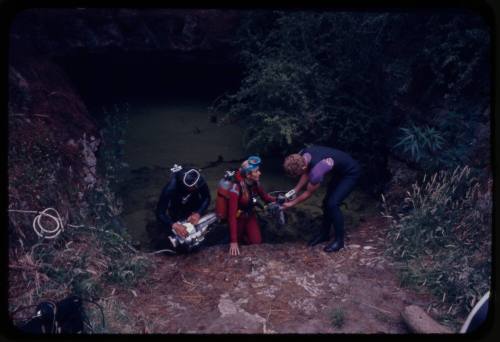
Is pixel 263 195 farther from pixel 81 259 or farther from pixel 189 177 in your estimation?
pixel 81 259

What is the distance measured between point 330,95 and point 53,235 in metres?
4.28

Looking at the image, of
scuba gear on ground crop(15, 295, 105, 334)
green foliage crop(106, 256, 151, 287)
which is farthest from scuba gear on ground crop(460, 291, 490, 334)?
green foliage crop(106, 256, 151, 287)

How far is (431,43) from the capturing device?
262 inches

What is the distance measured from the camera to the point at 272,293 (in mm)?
5398

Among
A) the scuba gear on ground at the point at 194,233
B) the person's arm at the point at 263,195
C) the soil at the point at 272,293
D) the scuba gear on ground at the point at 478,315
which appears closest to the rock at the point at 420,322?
the soil at the point at 272,293

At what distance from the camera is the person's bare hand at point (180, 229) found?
5859 mm

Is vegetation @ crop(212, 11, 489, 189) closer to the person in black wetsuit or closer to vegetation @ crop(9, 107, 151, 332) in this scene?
the person in black wetsuit

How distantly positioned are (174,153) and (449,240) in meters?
4.46

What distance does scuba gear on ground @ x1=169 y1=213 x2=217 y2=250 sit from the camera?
593 cm

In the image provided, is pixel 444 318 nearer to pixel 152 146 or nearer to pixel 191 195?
pixel 191 195

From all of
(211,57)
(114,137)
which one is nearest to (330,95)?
(211,57)

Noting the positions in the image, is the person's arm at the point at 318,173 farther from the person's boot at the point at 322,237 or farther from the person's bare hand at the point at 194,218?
the person's bare hand at the point at 194,218

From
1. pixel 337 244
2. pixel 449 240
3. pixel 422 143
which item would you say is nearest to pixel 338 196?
pixel 337 244

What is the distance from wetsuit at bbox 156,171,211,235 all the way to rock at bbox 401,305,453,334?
2.57 m
